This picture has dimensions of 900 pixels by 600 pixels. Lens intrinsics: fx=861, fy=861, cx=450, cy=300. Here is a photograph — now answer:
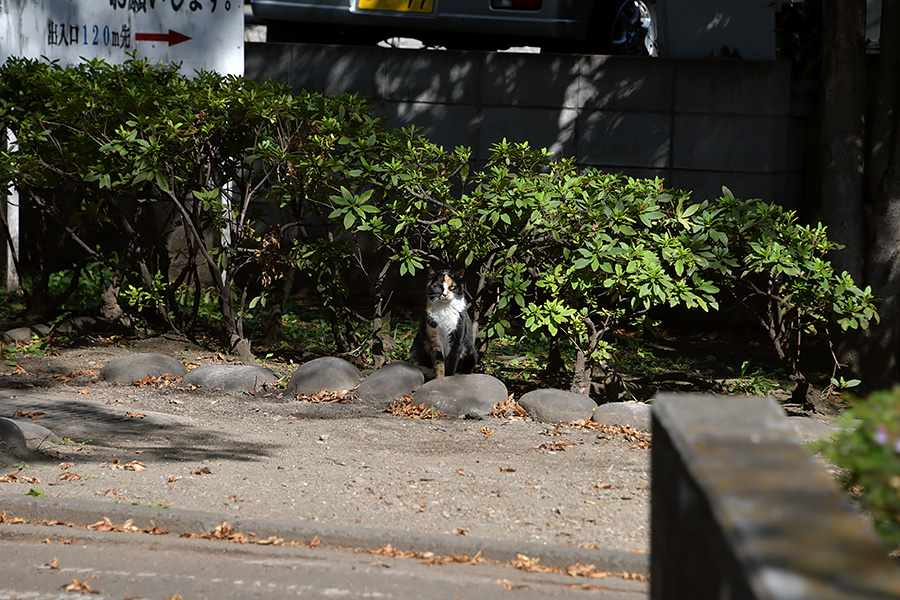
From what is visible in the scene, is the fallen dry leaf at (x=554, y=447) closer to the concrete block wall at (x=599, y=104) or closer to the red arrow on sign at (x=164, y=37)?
the concrete block wall at (x=599, y=104)

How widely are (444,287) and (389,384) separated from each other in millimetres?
904

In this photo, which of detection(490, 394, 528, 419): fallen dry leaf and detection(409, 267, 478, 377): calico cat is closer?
detection(490, 394, 528, 419): fallen dry leaf

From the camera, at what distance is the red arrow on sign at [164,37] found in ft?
30.4

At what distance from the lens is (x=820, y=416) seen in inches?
261

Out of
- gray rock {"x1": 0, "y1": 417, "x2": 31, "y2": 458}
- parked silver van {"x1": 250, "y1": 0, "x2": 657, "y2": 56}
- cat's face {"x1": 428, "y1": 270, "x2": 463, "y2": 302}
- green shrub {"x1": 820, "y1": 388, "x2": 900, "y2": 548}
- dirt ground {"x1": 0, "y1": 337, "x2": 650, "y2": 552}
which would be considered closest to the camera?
green shrub {"x1": 820, "y1": 388, "x2": 900, "y2": 548}

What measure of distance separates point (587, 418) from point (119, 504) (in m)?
3.41

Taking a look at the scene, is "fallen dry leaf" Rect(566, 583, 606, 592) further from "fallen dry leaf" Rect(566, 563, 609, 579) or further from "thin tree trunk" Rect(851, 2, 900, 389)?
"thin tree trunk" Rect(851, 2, 900, 389)

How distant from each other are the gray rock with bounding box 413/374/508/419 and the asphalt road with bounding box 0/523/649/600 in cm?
266

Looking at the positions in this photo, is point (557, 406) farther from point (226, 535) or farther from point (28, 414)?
point (28, 414)

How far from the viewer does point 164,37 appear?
934 cm

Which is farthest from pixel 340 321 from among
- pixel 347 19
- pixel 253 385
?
pixel 347 19

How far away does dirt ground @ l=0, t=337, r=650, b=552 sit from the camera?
4.45m

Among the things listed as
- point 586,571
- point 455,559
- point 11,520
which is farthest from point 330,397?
point 586,571

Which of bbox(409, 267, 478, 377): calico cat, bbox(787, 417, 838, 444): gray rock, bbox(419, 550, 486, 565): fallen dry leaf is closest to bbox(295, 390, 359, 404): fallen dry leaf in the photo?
bbox(409, 267, 478, 377): calico cat
